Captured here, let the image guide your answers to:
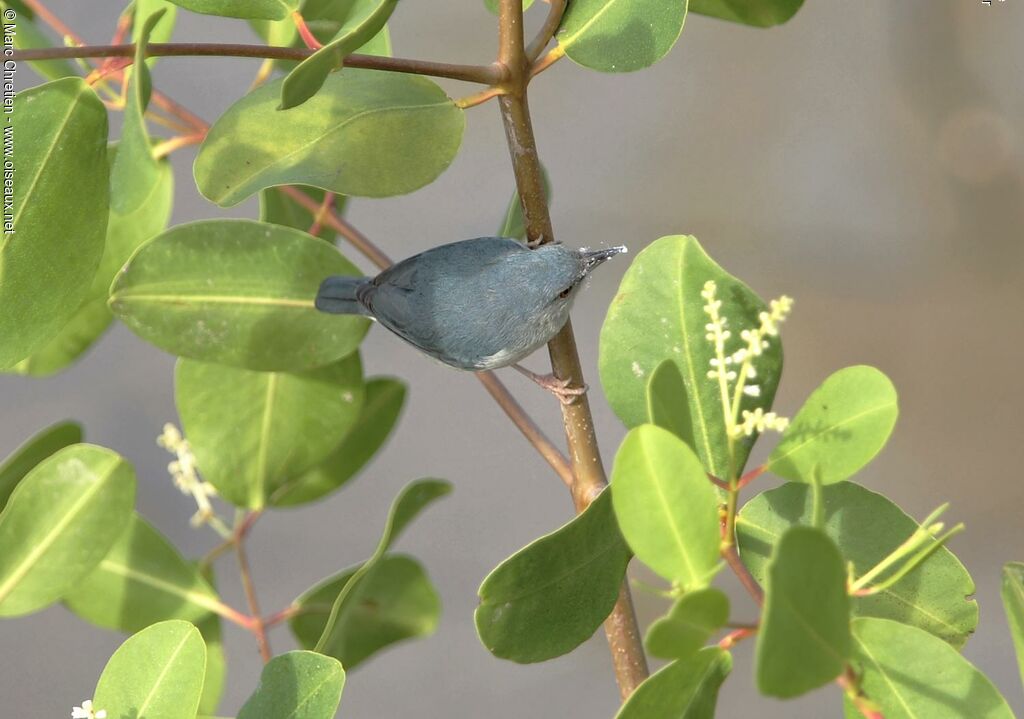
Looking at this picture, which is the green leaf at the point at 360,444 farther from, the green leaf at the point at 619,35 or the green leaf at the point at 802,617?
the green leaf at the point at 802,617

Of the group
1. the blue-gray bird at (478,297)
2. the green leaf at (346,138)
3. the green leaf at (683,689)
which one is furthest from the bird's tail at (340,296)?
the green leaf at (683,689)

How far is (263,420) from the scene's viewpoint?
1.10 m

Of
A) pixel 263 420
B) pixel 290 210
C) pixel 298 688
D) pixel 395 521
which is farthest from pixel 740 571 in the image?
pixel 290 210

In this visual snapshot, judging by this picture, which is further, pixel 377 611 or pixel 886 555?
pixel 377 611

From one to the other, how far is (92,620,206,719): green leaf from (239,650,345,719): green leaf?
0.05 metres

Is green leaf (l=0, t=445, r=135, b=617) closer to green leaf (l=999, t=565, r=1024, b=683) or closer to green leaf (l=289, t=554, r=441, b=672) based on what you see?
green leaf (l=289, t=554, r=441, b=672)

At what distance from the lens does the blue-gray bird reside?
1113mm

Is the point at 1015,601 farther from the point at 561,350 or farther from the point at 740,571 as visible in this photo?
the point at 561,350

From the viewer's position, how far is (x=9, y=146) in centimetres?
93

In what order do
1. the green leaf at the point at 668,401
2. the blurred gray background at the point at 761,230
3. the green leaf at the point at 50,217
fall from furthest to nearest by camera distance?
the blurred gray background at the point at 761,230 < the green leaf at the point at 50,217 < the green leaf at the point at 668,401

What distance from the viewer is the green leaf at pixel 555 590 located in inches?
29.7

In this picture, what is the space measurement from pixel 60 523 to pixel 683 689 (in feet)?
1.87

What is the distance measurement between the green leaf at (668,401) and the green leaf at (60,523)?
0.51 meters

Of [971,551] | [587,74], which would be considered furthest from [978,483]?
[587,74]
